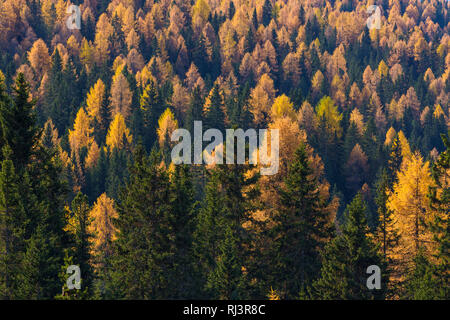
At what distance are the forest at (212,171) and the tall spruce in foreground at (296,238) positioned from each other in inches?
3.6

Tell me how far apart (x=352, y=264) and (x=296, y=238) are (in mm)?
5069

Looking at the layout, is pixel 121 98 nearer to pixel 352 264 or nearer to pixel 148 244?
pixel 148 244

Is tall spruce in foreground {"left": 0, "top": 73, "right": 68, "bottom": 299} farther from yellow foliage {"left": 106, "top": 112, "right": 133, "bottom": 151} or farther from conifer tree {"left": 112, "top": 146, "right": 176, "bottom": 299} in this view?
yellow foliage {"left": 106, "top": 112, "right": 133, "bottom": 151}

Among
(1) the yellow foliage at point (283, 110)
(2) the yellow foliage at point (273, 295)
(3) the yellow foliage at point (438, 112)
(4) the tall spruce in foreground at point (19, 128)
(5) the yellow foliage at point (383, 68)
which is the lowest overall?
(2) the yellow foliage at point (273, 295)

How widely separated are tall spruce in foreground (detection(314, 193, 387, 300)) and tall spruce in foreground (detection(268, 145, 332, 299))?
3782 mm

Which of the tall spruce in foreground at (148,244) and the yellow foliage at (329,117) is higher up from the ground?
the yellow foliage at (329,117)

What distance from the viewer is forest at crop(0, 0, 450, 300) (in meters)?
26.5

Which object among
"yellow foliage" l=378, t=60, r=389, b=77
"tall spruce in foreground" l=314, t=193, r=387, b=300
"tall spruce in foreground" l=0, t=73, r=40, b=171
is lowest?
"tall spruce in foreground" l=314, t=193, r=387, b=300

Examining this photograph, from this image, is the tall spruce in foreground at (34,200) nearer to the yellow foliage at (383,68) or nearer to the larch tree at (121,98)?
the larch tree at (121,98)

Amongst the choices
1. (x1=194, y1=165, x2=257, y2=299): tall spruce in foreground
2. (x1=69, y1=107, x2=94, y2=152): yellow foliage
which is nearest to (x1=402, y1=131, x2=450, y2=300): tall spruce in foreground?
(x1=194, y1=165, x2=257, y2=299): tall spruce in foreground

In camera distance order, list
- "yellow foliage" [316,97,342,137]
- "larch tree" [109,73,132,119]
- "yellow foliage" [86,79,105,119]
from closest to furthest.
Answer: "yellow foliage" [316,97,342,137] < "yellow foliage" [86,79,105,119] < "larch tree" [109,73,132,119]

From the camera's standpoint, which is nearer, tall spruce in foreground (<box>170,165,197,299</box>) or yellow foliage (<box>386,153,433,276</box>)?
tall spruce in foreground (<box>170,165,197,299</box>)

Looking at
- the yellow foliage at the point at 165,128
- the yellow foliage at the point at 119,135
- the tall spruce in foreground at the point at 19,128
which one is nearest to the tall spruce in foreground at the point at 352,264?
the tall spruce in foreground at the point at 19,128

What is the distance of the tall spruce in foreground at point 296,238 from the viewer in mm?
30516
